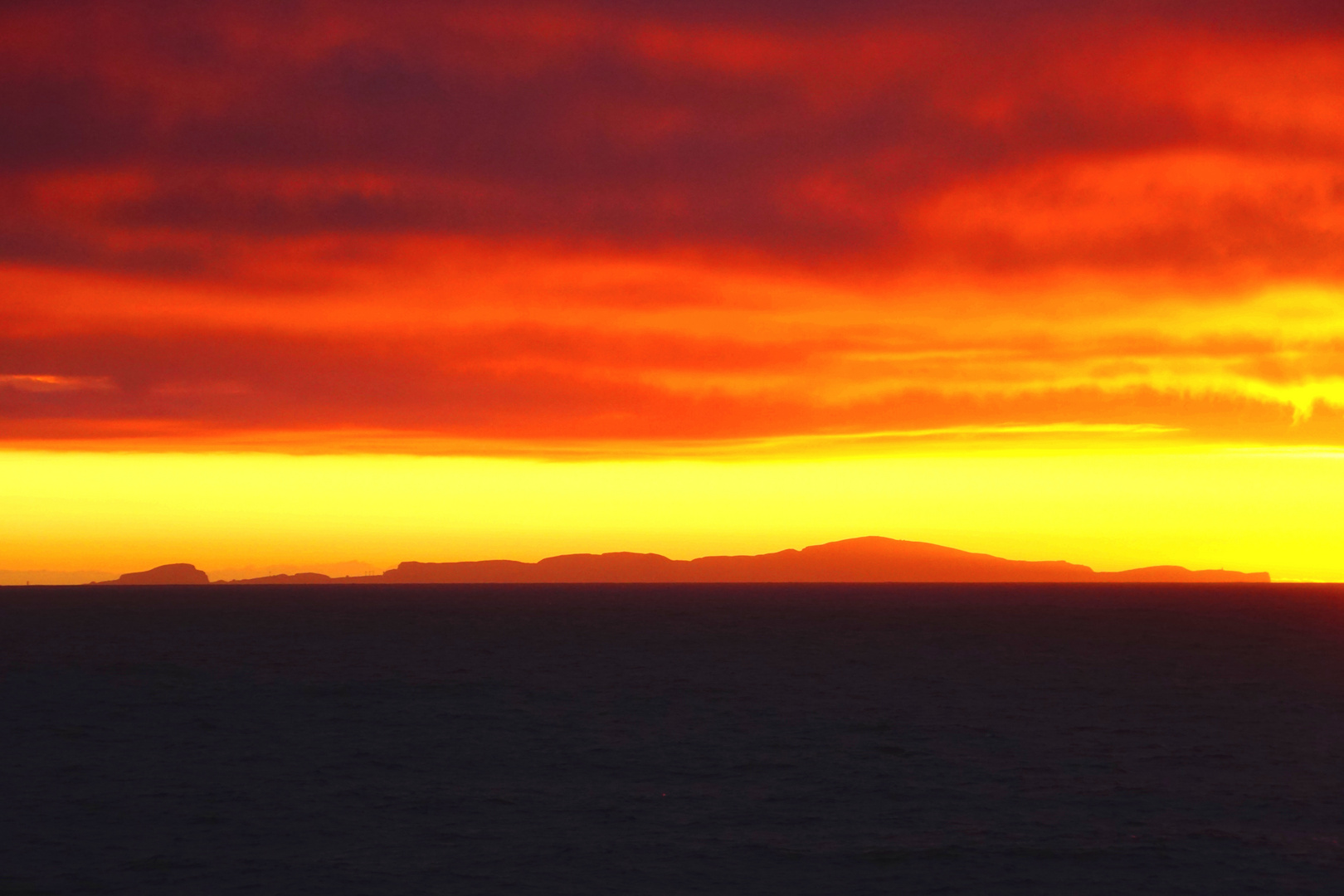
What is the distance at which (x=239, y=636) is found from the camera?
486 ft

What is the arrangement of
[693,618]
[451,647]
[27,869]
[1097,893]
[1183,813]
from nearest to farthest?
[1097,893] < [27,869] < [1183,813] < [451,647] < [693,618]

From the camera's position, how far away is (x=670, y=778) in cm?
5084

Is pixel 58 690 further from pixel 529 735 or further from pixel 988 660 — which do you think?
pixel 988 660

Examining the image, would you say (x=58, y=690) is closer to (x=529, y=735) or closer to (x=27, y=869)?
(x=529, y=735)

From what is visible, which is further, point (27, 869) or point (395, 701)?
point (395, 701)

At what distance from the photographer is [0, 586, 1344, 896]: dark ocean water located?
36906 mm

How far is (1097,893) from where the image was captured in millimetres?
34594

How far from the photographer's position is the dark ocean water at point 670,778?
121 ft

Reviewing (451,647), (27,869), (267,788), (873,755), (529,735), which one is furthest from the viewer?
(451,647)

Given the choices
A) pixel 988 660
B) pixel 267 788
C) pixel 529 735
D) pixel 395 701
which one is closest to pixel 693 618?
pixel 988 660

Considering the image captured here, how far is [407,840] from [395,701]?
3736 centimetres

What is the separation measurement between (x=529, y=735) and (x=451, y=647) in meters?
65.7

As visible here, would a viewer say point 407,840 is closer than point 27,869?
No

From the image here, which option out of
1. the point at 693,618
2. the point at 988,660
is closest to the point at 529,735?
the point at 988,660
